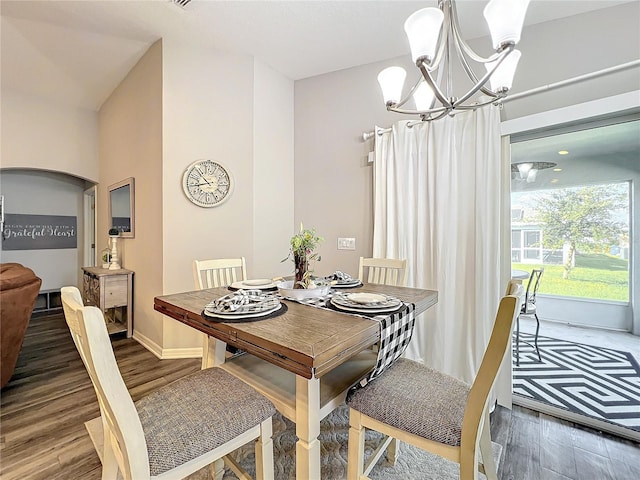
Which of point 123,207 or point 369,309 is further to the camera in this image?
point 123,207

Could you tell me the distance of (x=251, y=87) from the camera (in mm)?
3088

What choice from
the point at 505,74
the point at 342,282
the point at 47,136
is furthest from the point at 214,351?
the point at 47,136

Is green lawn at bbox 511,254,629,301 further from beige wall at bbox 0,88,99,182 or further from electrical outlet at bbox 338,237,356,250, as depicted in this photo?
beige wall at bbox 0,88,99,182

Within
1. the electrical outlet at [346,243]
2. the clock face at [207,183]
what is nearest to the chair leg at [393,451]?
the electrical outlet at [346,243]

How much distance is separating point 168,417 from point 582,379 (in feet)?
9.14

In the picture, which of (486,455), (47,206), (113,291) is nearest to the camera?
(486,455)

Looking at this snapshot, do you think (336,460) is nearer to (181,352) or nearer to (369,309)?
(369,309)

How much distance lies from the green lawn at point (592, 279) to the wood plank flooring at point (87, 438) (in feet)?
2.96

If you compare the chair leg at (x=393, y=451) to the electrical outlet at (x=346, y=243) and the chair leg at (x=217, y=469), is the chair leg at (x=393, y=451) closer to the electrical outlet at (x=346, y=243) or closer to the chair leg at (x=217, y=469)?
the chair leg at (x=217, y=469)

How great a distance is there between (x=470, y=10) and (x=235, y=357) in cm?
294

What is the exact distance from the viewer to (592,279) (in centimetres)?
207

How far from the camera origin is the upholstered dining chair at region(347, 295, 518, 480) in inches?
36.8

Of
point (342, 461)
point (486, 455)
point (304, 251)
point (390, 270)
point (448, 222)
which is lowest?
point (342, 461)

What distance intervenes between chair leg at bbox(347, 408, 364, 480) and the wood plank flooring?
860 mm
